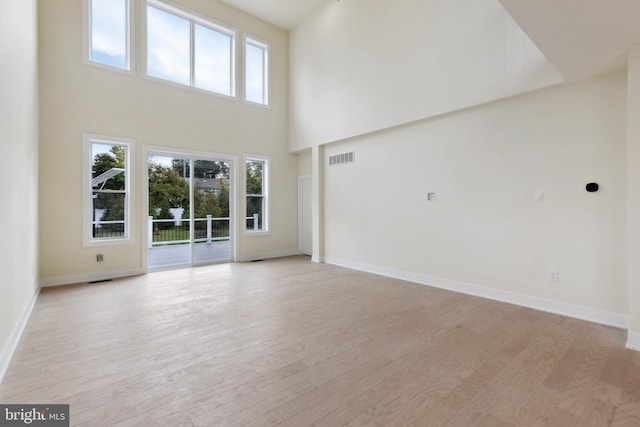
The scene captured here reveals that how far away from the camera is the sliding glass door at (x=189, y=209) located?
19.9 ft

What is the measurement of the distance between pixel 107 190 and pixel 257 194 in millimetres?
3109

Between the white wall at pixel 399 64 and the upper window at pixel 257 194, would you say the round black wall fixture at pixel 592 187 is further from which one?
the upper window at pixel 257 194

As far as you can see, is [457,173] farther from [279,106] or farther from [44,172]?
[44,172]

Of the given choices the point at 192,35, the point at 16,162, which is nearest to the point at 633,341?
the point at 16,162

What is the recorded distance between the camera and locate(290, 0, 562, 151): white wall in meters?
4.01

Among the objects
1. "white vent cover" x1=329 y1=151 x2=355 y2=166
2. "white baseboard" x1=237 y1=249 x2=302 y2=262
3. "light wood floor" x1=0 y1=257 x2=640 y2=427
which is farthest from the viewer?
"white baseboard" x1=237 y1=249 x2=302 y2=262

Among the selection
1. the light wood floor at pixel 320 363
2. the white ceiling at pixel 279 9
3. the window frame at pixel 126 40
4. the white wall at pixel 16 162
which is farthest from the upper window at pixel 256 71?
the light wood floor at pixel 320 363

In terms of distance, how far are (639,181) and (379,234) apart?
358 centimetres

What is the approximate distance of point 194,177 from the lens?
647 centimetres

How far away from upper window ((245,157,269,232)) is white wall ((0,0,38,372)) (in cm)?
392

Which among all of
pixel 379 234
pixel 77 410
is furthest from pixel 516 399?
pixel 379 234

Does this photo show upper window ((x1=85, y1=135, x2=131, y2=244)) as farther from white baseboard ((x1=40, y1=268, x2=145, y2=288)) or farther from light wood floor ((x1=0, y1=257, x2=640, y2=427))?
light wood floor ((x1=0, y1=257, x2=640, y2=427))

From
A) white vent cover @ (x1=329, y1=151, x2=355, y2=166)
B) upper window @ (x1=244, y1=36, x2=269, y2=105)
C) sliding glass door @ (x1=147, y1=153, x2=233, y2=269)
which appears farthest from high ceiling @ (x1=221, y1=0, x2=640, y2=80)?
upper window @ (x1=244, y1=36, x2=269, y2=105)

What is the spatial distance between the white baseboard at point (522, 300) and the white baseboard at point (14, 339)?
4.98 metres
